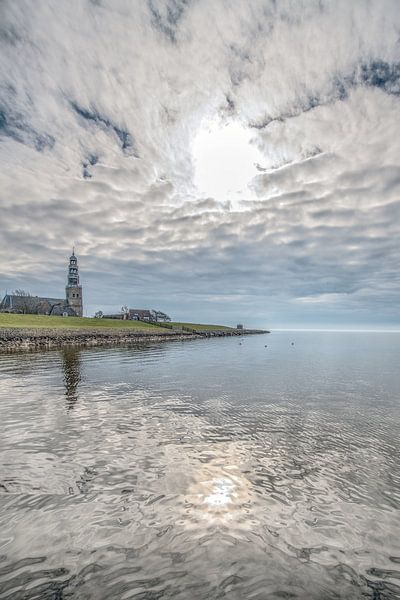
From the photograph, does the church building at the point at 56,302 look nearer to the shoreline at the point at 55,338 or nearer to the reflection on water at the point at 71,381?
the shoreline at the point at 55,338

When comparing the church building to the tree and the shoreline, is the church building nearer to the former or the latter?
the tree

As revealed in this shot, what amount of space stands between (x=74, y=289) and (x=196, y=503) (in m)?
157

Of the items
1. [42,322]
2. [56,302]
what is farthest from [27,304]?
[42,322]

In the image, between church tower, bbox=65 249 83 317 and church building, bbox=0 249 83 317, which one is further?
church tower, bbox=65 249 83 317

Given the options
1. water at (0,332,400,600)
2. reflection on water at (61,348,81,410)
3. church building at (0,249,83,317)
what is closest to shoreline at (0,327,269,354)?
reflection on water at (61,348,81,410)

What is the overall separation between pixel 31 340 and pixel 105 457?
174 feet

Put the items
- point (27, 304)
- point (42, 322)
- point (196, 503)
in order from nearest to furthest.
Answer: point (196, 503), point (42, 322), point (27, 304)

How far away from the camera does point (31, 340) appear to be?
53688 mm

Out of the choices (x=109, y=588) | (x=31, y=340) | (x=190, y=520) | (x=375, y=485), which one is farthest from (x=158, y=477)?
(x=31, y=340)

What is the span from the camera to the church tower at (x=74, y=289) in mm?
145625

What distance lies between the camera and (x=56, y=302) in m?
145

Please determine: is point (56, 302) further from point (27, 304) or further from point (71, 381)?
point (71, 381)

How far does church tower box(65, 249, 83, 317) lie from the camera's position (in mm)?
145625

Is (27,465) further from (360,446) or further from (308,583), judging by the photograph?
(360,446)
